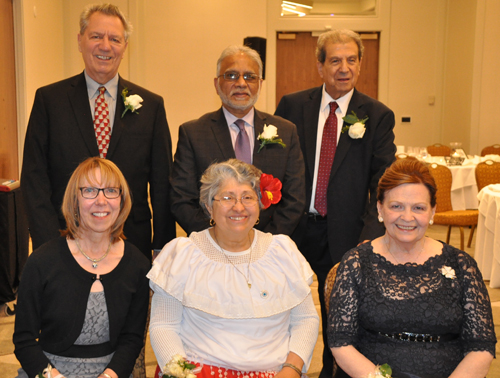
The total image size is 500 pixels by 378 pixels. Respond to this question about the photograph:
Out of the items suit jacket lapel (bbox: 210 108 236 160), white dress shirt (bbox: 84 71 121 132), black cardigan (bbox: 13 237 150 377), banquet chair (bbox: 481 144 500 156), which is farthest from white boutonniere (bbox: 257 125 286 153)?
banquet chair (bbox: 481 144 500 156)

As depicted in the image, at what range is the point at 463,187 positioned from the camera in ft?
25.2

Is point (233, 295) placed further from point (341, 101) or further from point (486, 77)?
point (486, 77)

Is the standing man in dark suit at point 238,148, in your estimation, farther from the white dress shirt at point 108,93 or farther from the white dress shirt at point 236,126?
the white dress shirt at point 108,93

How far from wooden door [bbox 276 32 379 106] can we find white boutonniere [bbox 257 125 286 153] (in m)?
8.35

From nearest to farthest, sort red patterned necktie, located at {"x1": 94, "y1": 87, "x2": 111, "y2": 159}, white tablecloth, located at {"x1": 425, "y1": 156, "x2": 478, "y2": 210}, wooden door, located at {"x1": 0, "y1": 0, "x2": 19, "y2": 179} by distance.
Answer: red patterned necktie, located at {"x1": 94, "y1": 87, "x2": 111, "y2": 159} → wooden door, located at {"x1": 0, "y1": 0, "x2": 19, "y2": 179} → white tablecloth, located at {"x1": 425, "y1": 156, "x2": 478, "y2": 210}

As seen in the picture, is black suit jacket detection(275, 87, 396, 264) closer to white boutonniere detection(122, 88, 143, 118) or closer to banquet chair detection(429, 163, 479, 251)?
white boutonniere detection(122, 88, 143, 118)

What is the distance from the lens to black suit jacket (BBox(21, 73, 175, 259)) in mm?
2703

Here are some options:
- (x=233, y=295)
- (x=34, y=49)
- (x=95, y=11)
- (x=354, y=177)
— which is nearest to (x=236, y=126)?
(x=354, y=177)

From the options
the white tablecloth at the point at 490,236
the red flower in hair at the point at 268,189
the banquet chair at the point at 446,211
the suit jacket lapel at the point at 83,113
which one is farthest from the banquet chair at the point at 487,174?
the suit jacket lapel at the point at 83,113

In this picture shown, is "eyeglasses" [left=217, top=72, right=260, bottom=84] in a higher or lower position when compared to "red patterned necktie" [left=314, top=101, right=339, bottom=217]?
higher

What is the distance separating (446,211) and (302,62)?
5.37m

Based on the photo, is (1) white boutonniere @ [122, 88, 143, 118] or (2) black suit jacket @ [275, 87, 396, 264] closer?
(1) white boutonniere @ [122, 88, 143, 118]

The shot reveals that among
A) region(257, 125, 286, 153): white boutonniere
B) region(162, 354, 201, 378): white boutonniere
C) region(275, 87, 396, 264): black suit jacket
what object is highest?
region(257, 125, 286, 153): white boutonniere

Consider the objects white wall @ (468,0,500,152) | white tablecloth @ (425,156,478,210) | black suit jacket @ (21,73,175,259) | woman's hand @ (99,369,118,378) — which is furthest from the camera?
white wall @ (468,0,500,152)
